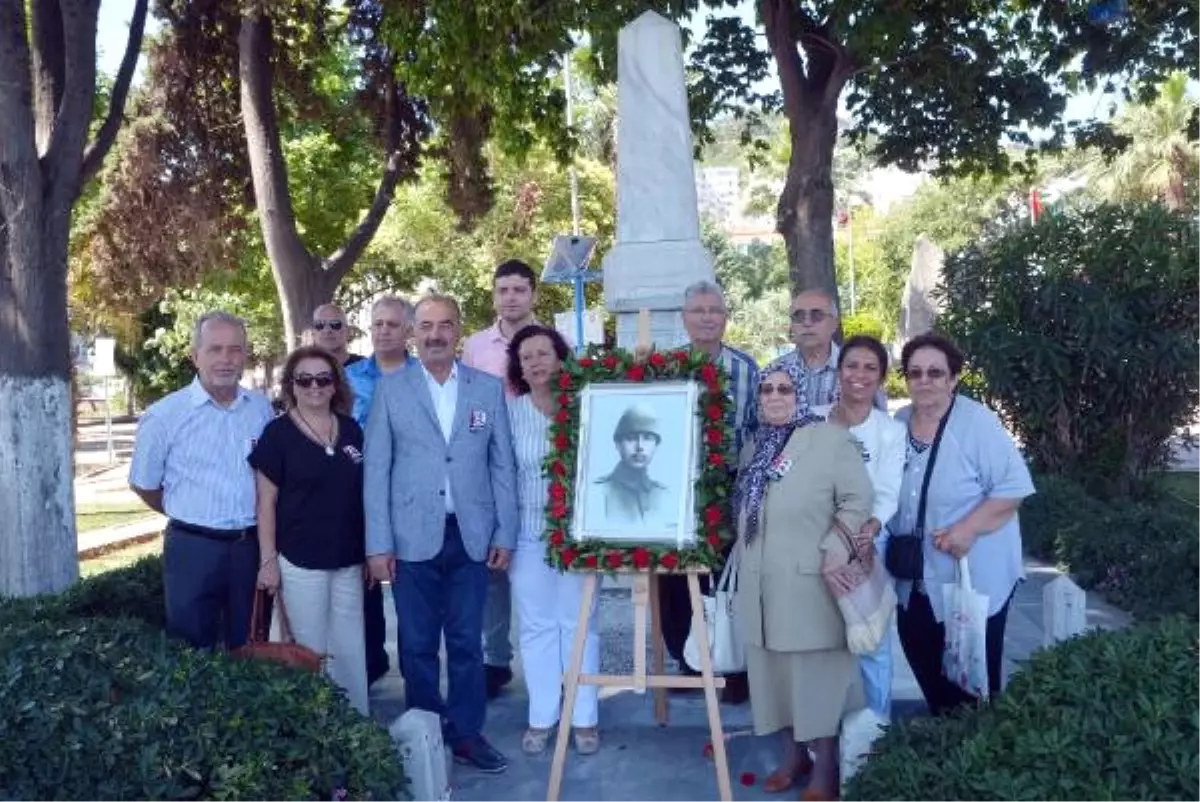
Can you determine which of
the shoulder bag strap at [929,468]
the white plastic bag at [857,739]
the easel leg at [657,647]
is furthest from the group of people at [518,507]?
the easel leg at [657,647]

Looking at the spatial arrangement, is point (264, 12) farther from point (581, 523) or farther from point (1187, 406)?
point (1187, 406)

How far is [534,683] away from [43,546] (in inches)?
119

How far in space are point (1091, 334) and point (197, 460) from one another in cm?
812

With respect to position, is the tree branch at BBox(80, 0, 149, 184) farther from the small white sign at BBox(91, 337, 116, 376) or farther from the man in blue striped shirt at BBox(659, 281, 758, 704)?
the small white sign at BBox(91, 337, 116, 376)

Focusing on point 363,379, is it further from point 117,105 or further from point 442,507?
point 117,105

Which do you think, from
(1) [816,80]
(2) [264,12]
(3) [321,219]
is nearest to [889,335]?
(3) [321,219]

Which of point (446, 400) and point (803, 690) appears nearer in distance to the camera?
point (803, 690)

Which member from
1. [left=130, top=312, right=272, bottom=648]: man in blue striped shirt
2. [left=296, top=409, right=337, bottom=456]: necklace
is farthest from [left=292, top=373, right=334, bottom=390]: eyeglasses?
[left=130, top=312, right=272, bottom=648]: man in blue striped shirt

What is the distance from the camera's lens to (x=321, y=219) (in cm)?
2194

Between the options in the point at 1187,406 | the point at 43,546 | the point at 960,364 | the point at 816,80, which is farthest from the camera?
the point at 816,80

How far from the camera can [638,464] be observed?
14.8 feet

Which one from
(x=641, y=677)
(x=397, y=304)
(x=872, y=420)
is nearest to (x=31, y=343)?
(x=397, y=304)

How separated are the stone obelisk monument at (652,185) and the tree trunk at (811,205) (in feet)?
11.5

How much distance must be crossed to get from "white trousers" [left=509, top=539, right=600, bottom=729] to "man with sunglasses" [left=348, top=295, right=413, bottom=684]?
701mm
